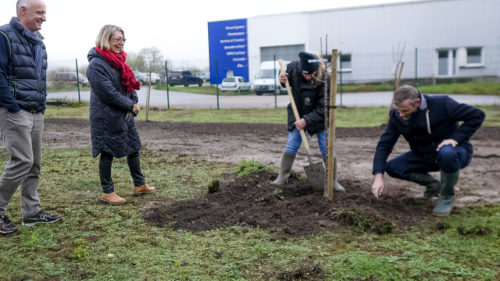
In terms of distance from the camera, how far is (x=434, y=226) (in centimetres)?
435

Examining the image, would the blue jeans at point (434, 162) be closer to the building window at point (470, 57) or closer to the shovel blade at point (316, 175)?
the shovel blade at point (316, 175)

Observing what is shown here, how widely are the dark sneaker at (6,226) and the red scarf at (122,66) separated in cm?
175

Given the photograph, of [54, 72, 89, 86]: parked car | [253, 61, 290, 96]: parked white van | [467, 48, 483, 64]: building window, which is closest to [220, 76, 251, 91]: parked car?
[253, 61, 290, 96]: parked white van

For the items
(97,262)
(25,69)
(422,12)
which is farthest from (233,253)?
(422,12)

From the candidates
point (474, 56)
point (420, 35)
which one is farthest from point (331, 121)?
point (474, 56)

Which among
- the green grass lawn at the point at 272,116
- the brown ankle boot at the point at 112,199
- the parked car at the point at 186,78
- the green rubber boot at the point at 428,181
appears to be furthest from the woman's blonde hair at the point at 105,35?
the parked car at the point at 186,78

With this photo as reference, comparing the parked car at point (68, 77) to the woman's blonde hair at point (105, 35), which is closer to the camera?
the woman's blonde hair at point (105, 35)

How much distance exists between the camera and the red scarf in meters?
4.62

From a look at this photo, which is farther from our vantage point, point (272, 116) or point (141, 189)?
point (272, 116)

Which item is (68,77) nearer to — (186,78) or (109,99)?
(186,78)

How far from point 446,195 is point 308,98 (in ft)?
5.93

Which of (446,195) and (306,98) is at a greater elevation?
(306,98)

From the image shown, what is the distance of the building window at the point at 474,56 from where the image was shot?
30.7 meters

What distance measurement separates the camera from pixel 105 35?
4.59 m
